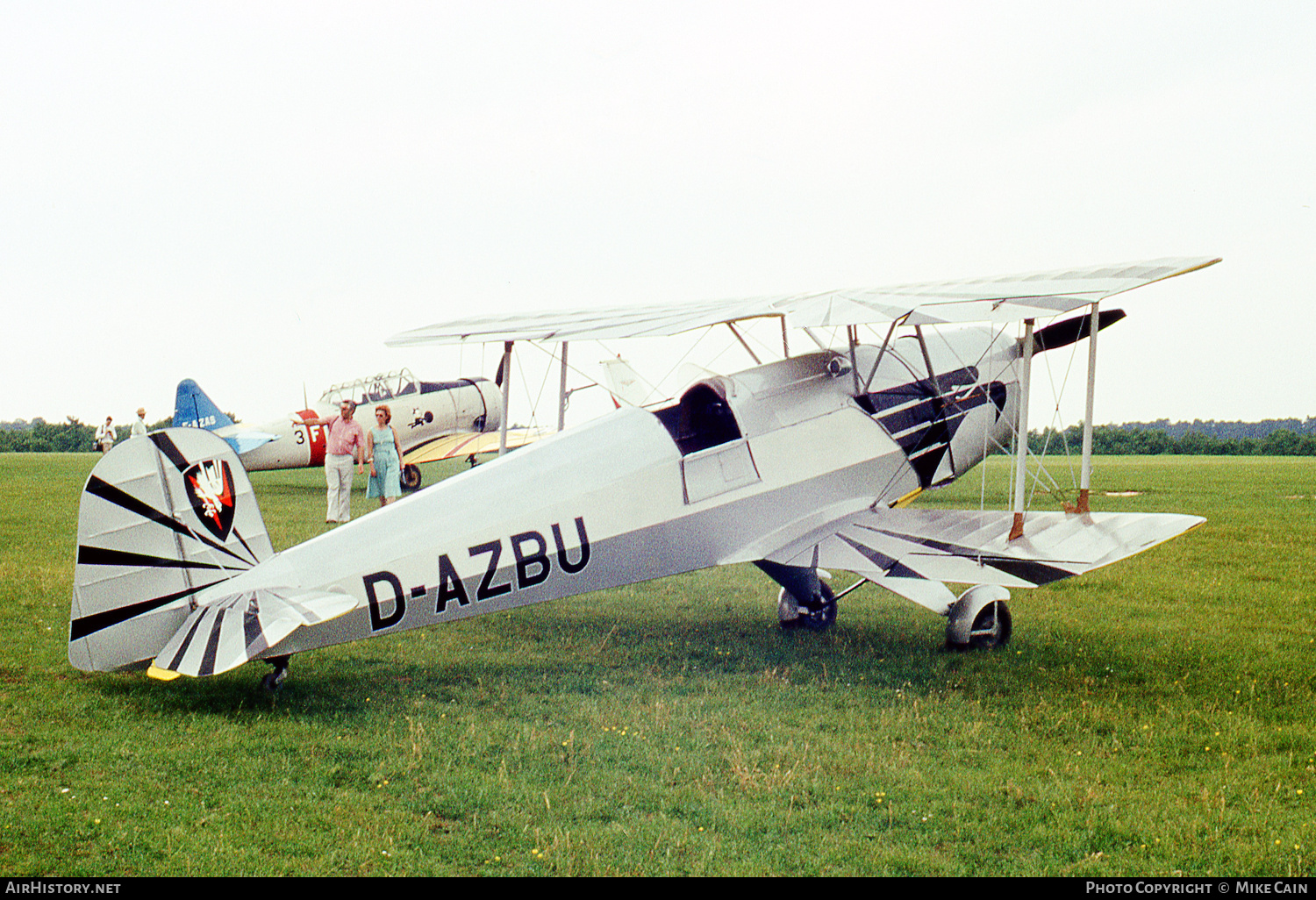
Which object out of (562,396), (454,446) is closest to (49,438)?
(454,446)

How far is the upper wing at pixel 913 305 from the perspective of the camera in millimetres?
6000

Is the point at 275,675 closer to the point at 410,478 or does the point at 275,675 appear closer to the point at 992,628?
the point at 992,628

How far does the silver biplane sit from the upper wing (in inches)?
1.3

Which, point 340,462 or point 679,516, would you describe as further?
point 340,462

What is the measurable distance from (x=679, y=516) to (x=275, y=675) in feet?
8.35

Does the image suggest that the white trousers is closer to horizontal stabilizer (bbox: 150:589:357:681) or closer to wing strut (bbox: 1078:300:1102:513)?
horizontal stabilizer (bbox: 150:589:357:681)

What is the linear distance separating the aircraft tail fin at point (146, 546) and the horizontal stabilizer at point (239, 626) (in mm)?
207

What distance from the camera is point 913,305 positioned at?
6.25 meters

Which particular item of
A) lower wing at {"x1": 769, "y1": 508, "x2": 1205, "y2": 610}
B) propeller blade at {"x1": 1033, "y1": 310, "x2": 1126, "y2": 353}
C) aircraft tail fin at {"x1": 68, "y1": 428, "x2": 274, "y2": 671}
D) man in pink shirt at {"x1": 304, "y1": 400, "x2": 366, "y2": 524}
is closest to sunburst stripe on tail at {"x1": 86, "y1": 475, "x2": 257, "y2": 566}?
aircraft tail fin at {"x1": 68, "y1": 428, "x2": 274, "y2": 671}

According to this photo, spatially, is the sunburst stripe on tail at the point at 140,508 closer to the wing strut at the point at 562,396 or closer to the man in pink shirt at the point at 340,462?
the wing strut at the point at 562,396

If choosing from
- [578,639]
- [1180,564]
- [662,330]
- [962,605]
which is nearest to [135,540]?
[578,639]

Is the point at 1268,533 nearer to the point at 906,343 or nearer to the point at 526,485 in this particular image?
the point at 906,343

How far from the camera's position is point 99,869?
349cm

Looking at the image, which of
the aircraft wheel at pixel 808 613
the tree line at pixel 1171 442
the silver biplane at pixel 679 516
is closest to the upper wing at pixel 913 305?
the silver biplane at pixel 679 516
